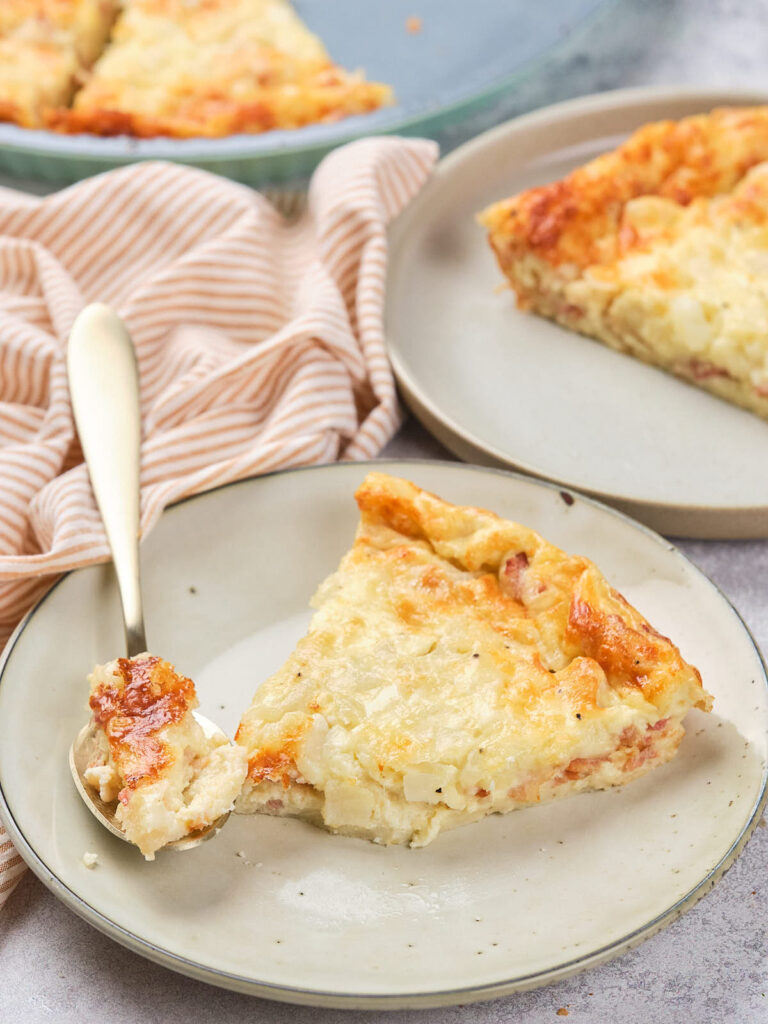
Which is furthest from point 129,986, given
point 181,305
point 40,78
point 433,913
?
point 40,78

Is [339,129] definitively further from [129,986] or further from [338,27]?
[129,986]

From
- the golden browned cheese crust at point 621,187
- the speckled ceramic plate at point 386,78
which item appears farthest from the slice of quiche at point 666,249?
the speckled ceramic plate at point 386,78

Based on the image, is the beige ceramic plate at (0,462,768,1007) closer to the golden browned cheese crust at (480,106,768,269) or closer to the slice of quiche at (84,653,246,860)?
the slice of quiche at (84,653,246,860)

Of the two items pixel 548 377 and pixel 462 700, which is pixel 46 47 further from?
pixel 462 700

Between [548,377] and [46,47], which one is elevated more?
[46,47]

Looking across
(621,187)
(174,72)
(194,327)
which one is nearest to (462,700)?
(194,327)

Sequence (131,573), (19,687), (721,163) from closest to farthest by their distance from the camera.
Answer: (19,687) < (131,573) < (721,163)
